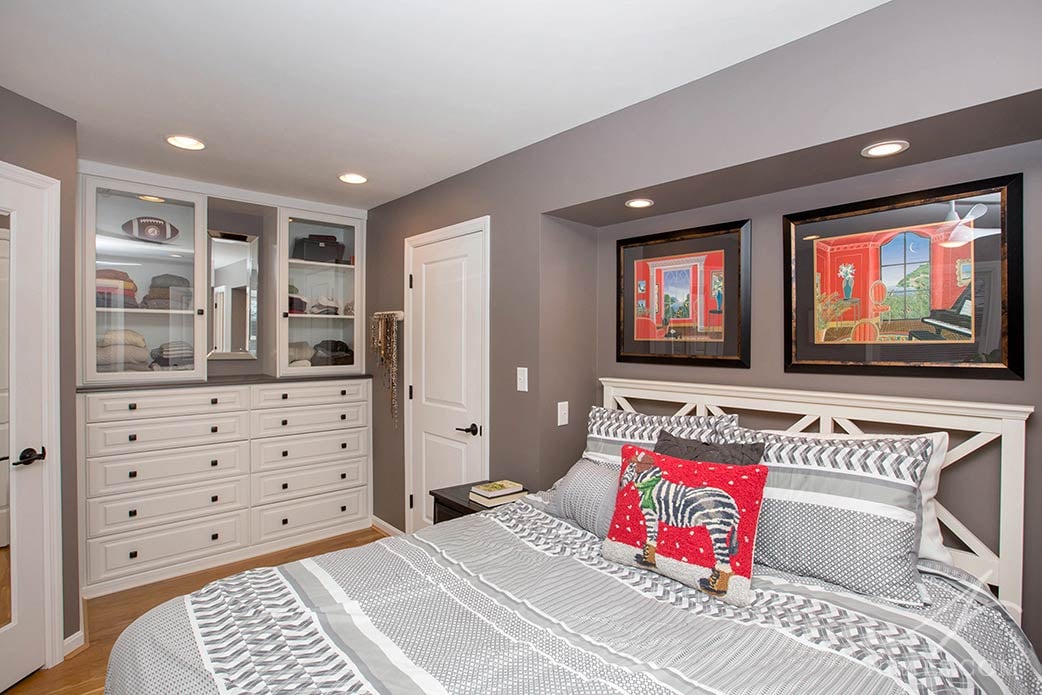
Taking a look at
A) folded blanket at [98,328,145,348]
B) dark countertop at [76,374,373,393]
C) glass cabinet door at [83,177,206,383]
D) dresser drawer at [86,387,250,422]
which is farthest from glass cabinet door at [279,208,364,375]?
folded blanket at [98,328,145,348]

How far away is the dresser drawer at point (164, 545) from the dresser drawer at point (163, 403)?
0.70 m

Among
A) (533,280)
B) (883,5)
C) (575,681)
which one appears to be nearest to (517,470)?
(533,280)

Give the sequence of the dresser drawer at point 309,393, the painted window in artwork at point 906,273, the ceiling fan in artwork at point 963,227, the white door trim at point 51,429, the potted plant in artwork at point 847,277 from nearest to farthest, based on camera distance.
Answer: the ceiling fan in artwork at point 963,227, the painted window in artwork at point 906,273, the potted plant in artwork at point 847,277, the white door trim at point 51,429, the dresser drawer at point 309,393

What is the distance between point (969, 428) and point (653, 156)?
150 cm

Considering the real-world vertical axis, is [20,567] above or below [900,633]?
below

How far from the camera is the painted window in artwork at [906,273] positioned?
1940 mm

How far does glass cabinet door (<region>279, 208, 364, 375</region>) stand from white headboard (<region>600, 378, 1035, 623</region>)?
10.3 ft

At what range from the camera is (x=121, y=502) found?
318 centimetres

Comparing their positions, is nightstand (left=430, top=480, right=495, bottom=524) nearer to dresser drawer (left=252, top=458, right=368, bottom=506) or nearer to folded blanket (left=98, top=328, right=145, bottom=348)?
dresser drawer (left=252, top=458, right=368, bottom=506)

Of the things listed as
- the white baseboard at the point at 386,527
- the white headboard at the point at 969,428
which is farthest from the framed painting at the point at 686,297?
the white baseboard at the point at 386,527

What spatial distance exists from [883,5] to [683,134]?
72cm

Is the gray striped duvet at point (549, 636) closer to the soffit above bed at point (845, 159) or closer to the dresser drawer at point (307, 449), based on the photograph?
the soffit above bed at point (845, 159)

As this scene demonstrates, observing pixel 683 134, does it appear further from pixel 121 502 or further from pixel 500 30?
pixel 121 502

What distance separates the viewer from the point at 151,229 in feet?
11.3
